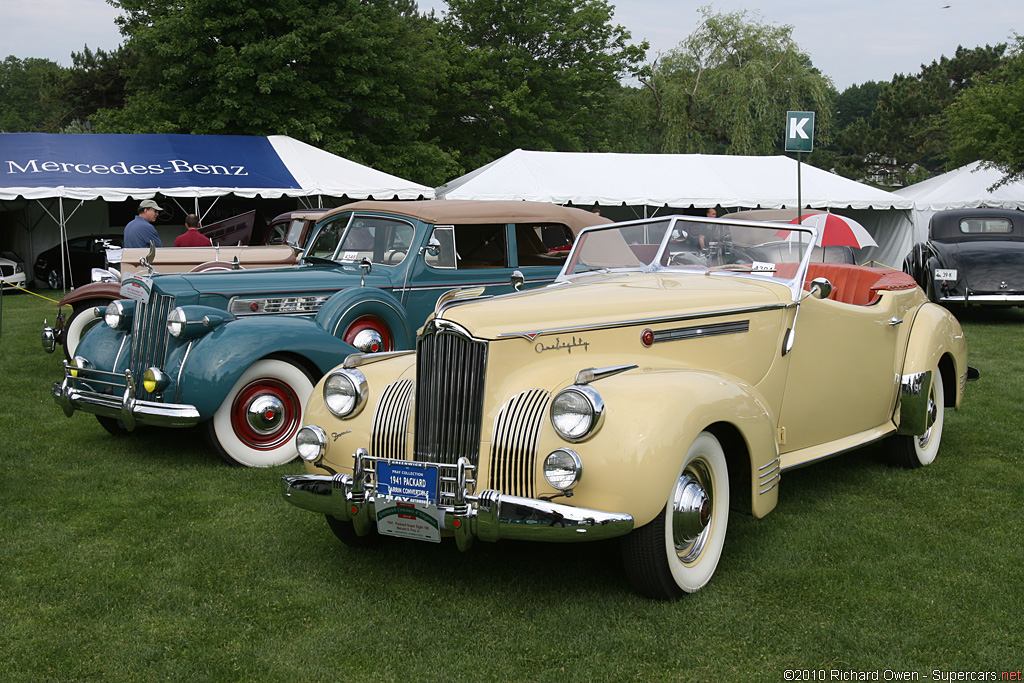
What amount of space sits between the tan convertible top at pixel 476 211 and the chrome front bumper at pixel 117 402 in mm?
2853

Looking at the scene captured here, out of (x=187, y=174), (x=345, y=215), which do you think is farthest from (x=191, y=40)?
(x=345, y=215)

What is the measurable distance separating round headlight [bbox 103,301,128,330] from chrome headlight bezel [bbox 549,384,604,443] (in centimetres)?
447

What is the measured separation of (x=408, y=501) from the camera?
A: 3643 millimetres

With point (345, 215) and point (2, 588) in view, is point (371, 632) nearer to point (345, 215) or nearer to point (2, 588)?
point (2, 588)

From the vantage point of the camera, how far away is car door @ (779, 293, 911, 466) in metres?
4.65

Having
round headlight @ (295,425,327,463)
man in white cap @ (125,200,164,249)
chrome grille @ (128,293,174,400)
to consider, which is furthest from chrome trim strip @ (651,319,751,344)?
man in white cap @ (125,200,164,249)

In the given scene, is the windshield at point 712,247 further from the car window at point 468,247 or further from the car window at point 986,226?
the car window at point 986,226

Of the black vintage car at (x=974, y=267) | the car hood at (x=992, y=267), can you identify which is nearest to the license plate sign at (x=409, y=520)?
the black vintage car at (x=974, y=267)

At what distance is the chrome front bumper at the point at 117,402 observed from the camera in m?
5.80

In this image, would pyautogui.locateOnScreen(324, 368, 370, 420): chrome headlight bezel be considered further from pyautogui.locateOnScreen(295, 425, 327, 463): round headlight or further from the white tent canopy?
the white tent canopy

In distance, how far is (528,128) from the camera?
3494 cm

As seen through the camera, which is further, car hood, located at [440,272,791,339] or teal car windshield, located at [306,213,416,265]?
teal car windshield, located at [306,213,416,265]

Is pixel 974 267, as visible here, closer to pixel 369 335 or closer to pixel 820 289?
pixel 820 289

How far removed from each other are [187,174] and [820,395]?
1764 centimetres
